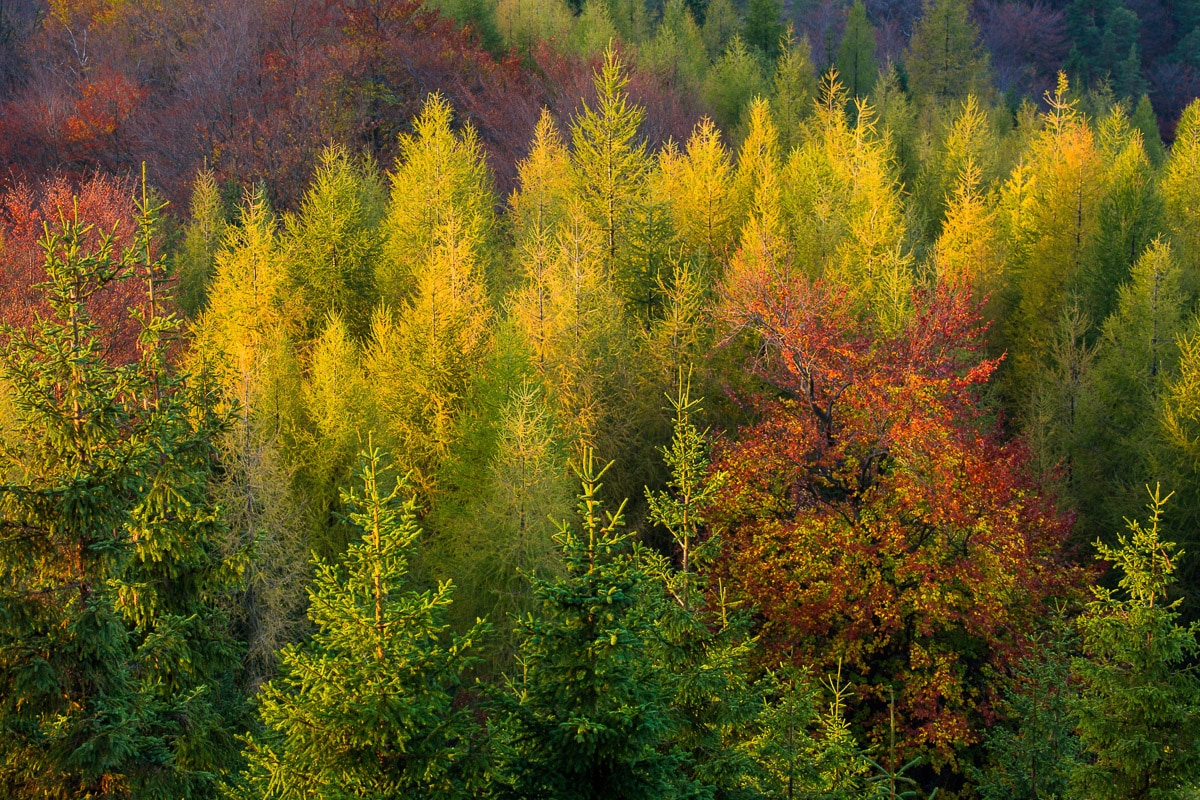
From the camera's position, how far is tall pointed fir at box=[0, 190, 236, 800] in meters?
8.99

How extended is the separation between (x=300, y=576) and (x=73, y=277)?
12.9 metres

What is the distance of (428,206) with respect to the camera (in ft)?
105

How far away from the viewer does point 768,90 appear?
58.8 m

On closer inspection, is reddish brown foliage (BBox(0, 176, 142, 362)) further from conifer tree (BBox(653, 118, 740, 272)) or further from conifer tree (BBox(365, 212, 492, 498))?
conifer tree (BBox(653, 118, 740, 272))

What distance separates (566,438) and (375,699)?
1629 cm

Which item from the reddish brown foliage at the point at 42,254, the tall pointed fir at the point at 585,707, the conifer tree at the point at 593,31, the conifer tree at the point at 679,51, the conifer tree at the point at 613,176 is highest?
the tall pointed fir at the point at 585,707

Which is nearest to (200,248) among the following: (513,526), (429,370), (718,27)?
(429,370)

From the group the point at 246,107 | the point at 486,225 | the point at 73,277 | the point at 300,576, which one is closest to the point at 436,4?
the point at 246,107

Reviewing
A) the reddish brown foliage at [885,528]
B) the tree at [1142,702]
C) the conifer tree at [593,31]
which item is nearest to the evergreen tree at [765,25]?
the conifer tree at [593,31]

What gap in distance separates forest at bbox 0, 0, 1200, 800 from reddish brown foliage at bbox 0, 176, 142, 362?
248 millimetres

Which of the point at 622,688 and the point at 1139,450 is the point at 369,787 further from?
the point at 1139,450

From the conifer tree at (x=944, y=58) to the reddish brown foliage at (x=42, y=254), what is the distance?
150 ft

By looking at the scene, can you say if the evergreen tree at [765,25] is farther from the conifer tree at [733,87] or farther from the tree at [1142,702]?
the tree at [1142,702]

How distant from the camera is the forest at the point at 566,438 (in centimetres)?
901
